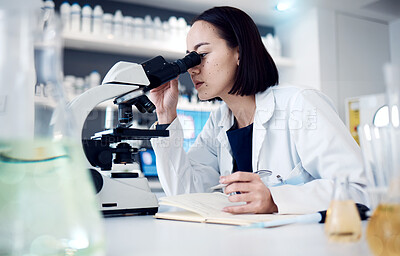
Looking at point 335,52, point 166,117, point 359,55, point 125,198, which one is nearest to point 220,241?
point 125,198

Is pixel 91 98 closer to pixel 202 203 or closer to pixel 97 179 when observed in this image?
pixel 97 179

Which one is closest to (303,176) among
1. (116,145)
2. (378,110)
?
(116,145)

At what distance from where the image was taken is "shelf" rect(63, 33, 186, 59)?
2.92 m

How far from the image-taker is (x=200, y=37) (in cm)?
149

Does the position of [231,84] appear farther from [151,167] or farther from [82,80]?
[82,80]

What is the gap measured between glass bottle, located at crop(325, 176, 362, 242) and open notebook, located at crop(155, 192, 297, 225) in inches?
9.1

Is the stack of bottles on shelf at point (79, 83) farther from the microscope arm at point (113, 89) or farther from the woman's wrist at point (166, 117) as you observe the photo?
the microscope arm at point (113, 89)

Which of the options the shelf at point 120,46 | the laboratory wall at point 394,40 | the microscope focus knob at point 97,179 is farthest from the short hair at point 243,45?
the laboratory wall at point 394,40

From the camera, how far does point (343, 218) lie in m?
0.48

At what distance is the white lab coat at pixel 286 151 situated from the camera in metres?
0.96

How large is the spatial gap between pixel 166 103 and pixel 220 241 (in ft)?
3.32

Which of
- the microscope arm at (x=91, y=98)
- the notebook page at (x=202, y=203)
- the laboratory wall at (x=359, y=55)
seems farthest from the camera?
the laboratory wall at (x=359, y=55)

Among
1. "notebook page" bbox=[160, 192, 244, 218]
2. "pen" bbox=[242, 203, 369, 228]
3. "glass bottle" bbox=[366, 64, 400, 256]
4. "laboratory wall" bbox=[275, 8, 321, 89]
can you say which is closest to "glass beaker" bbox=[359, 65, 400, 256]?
"glass bottle" bbox=[366, 64, 400, 256]

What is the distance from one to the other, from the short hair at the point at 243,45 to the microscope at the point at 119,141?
1.61 ft
